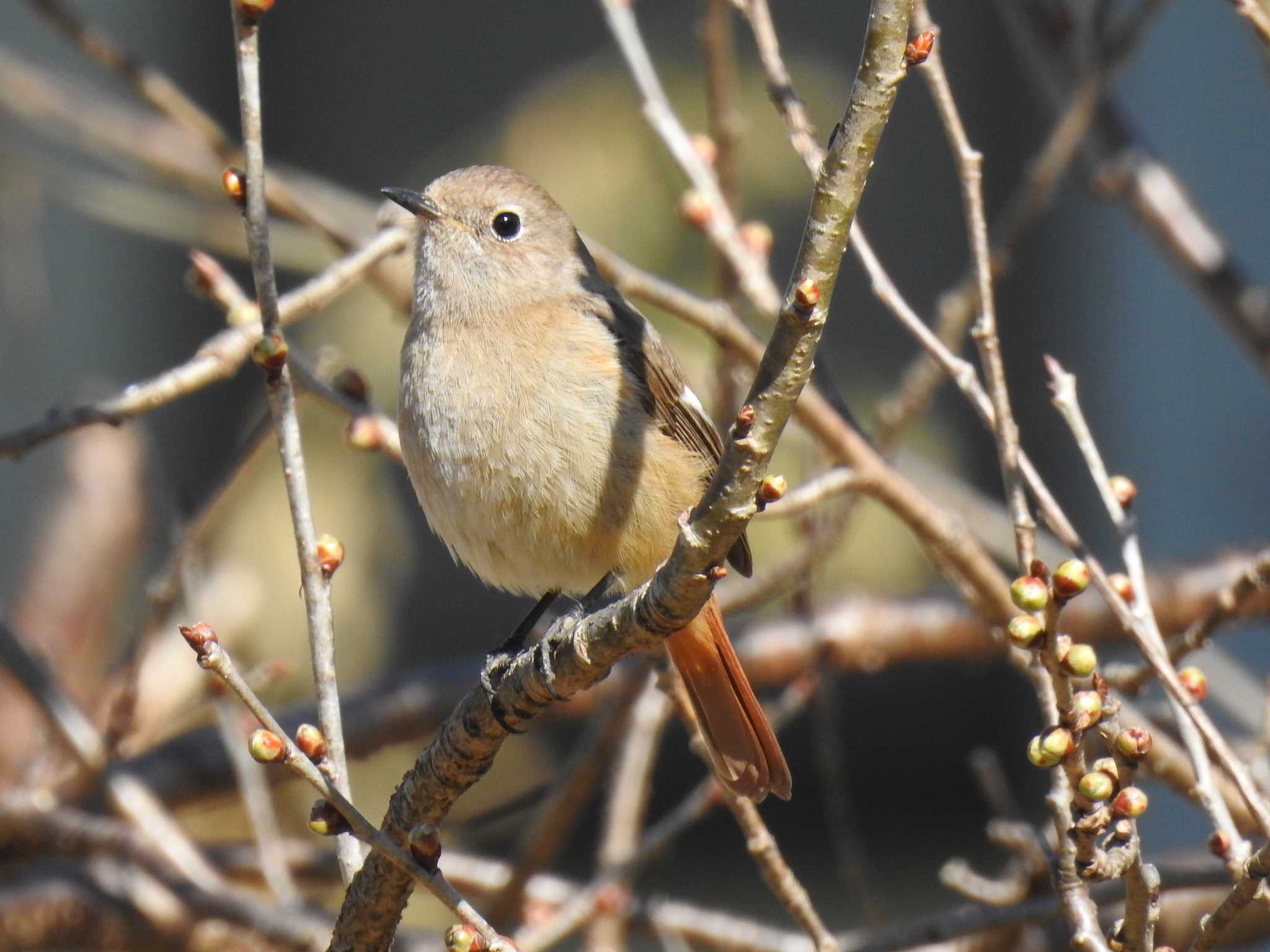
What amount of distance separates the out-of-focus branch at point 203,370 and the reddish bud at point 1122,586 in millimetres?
1260

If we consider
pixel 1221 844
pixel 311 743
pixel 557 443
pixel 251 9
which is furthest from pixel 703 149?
pixel 1221 844

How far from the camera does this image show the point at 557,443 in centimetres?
312

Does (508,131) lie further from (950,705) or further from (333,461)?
(950,705)

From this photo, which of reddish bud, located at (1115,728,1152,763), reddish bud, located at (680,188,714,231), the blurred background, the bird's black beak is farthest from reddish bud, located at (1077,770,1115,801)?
the blurred background

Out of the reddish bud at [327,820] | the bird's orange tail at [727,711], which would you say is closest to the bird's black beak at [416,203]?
the bird's orange tail at [727,711]

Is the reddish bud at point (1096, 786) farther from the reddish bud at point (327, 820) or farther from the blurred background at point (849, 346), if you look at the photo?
the blurred background at point (849, 346)

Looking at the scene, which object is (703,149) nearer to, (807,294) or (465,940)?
(807,294)

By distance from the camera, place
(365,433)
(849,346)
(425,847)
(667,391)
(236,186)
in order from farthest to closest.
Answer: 1. (849,346)
2. (667,391)
3. (365,433)
4. (236,186)
5. (425,847)

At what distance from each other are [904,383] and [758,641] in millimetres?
736

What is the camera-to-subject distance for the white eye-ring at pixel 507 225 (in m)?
3.68

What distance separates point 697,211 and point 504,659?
0.92 m

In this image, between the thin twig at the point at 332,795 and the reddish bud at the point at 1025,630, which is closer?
the reddish bud at the point at 1025,630

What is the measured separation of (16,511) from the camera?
27.7 ft

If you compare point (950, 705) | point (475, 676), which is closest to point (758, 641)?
point (475, 676)
